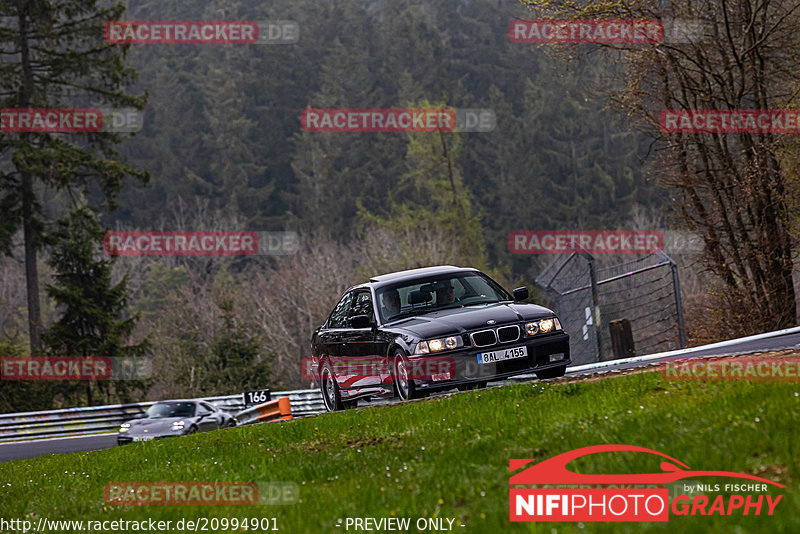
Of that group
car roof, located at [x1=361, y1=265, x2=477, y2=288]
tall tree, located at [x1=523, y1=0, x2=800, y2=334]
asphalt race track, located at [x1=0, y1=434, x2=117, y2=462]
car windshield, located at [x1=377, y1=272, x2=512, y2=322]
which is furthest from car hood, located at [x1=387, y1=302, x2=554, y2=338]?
asphalt race track, located at [x1=0, y1=434, x2=117, y2=462]

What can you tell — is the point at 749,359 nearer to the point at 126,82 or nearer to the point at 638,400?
the point at 638,400

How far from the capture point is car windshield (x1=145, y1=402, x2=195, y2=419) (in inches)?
868

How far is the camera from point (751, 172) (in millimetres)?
20250

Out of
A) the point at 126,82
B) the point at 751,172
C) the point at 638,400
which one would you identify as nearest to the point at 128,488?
the point at 638,400

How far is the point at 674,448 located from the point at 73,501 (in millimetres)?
5353

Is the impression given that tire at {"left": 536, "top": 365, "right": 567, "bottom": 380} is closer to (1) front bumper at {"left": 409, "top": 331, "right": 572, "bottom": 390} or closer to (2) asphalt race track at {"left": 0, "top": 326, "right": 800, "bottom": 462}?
(1) front bumper at {"left": 409, "top": 331, "right": 572, "bottom": 390}

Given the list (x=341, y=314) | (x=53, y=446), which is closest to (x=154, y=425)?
(x=53, y=446)

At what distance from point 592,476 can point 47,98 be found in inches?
1482

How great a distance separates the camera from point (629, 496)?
206 inches

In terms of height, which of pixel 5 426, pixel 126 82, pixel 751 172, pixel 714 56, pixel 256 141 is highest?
pixel 256 141

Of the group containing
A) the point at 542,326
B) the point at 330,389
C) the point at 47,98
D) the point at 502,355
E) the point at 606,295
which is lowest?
the point at 330,389

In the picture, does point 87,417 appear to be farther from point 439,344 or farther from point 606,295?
point 439,344

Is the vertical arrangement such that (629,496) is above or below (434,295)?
below

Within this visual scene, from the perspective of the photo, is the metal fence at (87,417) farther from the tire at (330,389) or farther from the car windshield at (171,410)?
the tire at (330,389)
